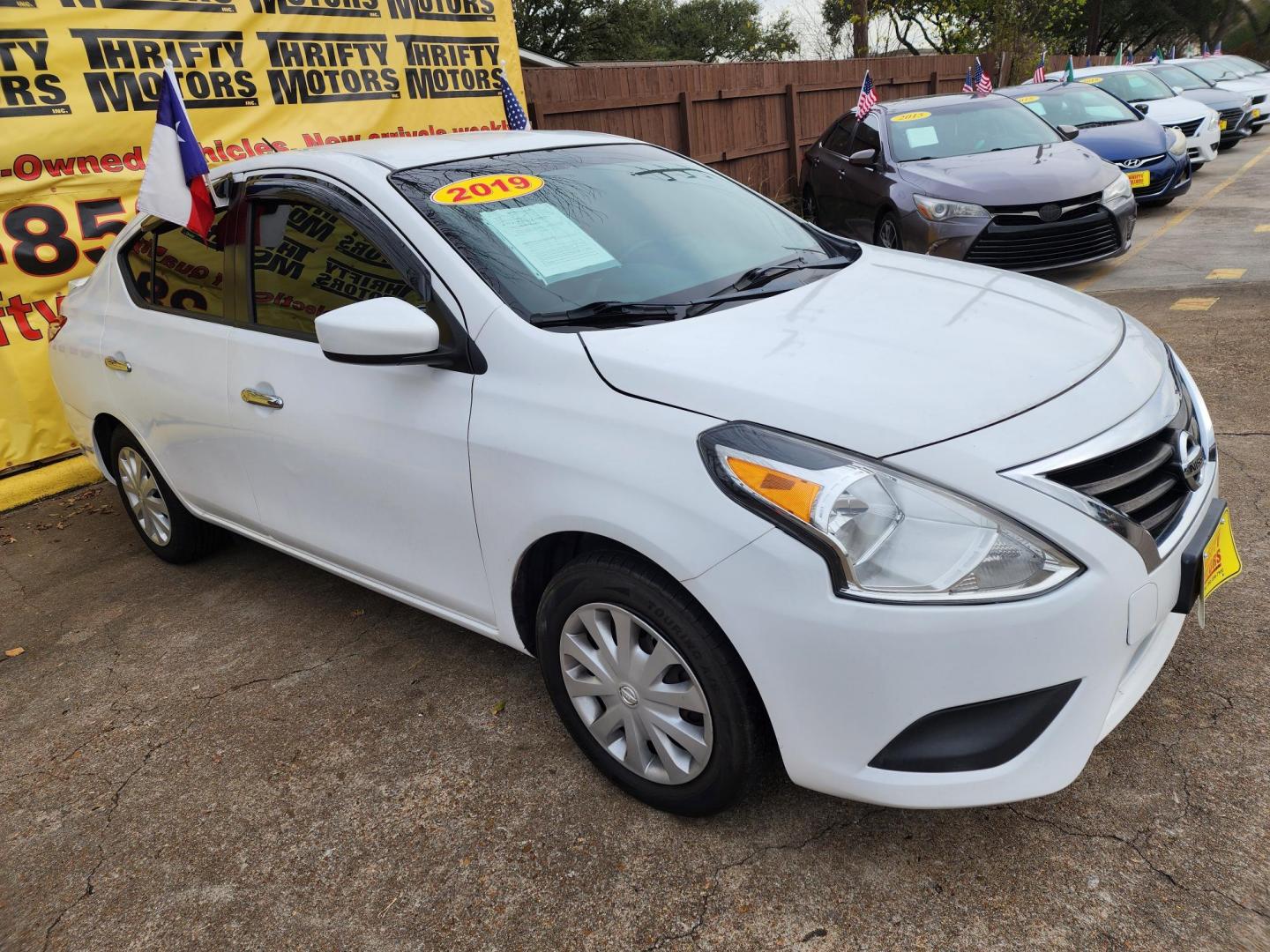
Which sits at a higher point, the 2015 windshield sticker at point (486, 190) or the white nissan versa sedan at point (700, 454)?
the 2015 windshield sticker at point (486, 190)

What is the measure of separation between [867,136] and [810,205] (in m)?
1.26

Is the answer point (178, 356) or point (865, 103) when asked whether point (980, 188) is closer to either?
point (865, 103)

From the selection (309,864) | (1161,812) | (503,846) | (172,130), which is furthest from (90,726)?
(1161,812)

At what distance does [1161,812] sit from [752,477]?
4.12ft

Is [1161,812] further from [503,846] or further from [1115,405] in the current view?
[503,846]

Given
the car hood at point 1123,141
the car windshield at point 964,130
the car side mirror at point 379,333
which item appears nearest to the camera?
the car side mirror at point 379,333

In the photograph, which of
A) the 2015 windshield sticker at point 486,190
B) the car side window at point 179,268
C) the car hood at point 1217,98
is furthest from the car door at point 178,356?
the car hood at point 1217,98

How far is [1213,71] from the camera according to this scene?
59.3ft

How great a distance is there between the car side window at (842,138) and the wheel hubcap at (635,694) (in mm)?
7864

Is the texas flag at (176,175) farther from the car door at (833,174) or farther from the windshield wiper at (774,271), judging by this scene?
the car door at (833,174)

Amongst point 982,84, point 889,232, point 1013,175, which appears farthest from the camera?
point 982,84

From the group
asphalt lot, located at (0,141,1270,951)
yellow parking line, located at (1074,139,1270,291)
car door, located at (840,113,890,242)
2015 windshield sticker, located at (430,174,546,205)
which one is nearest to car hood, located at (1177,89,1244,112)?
yellow parking line, located at (1074,139,1270,291)

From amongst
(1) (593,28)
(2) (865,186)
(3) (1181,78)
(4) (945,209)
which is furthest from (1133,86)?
(1) (593,28)

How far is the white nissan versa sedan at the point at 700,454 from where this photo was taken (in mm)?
1941
